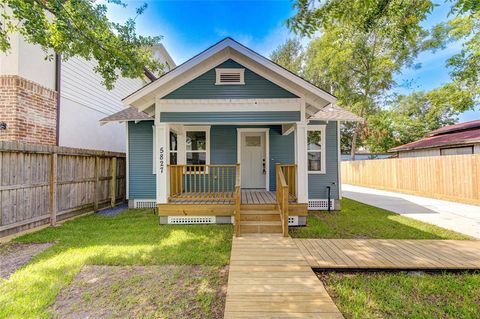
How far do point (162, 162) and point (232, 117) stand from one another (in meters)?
2.33

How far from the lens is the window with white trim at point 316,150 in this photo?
789cm

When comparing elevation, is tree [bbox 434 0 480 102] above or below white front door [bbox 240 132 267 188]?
above

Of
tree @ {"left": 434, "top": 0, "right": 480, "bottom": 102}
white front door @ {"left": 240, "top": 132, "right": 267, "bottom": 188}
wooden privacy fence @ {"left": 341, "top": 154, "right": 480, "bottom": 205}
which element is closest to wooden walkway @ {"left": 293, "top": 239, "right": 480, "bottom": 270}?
white front door @ {"left": 240, "top": 132, "right": 267, "bottom": 188}

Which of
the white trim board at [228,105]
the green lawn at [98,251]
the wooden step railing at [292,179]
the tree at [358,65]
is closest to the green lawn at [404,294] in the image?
the green lawn at [98,251]

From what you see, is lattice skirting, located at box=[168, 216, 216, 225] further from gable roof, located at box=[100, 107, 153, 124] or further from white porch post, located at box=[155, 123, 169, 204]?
gable roof, located at box=[100, 107, 153, 124]

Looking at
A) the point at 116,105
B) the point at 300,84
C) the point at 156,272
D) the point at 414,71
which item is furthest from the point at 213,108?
the point at 414,71

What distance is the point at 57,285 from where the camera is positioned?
3148mm

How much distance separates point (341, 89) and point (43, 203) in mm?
20748

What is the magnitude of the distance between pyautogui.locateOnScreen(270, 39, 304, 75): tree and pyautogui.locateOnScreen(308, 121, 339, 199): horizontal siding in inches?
664

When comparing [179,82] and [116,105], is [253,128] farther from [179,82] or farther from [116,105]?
[116,105]

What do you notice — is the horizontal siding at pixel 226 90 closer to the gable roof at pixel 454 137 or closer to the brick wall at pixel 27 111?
the brick wall at pixel 27 111

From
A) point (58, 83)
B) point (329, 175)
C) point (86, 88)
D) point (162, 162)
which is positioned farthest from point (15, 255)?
point (329, 175)

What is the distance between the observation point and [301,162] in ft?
18.9

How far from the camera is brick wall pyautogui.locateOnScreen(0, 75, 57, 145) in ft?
19.8
